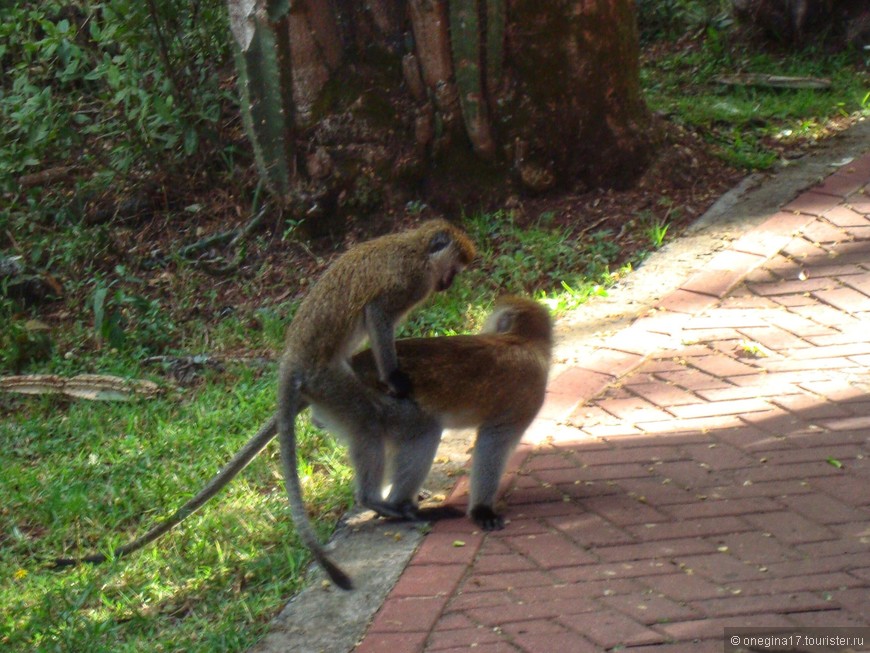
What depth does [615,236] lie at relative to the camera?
22.6 ft

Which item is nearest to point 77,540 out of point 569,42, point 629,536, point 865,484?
point 629,536

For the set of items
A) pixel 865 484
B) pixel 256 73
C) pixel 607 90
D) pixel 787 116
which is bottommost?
pixel 865 484

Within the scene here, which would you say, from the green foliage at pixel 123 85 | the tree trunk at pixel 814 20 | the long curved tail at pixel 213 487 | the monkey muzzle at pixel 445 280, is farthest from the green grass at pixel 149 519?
the tree trunk at pixel 814 20

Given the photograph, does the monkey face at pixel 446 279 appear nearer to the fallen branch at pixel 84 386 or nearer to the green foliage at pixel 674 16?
the fallen branch at pixel 84 386

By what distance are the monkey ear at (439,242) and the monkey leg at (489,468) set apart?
2.74 ft

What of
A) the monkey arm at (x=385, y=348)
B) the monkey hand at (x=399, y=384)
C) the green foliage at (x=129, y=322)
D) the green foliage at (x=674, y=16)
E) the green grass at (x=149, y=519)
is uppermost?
the green foliage at (x=674, y=16)

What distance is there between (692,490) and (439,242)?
145cm

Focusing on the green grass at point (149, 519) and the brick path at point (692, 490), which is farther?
the green grass at point (149, 519)

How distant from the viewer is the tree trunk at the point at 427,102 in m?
6.96

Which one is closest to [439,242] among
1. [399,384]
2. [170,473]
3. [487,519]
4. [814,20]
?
[399,384]

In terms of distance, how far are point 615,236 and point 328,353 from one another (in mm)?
3071

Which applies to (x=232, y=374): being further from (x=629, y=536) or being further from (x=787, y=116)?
(x=787, y=116)

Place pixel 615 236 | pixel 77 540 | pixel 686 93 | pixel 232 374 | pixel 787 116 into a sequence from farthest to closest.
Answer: pixel 686 93
pixel 787 116
pixel 615 236
pixel 232 374
pixel 77 540

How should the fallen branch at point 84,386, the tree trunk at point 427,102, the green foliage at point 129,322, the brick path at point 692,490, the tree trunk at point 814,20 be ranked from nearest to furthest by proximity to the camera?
the brick path at point 692,490
the fallen branch at point 84,386
the green foliage at point 129,322
the tree trunk at point 427,102
the tree trunk at point 814,20
